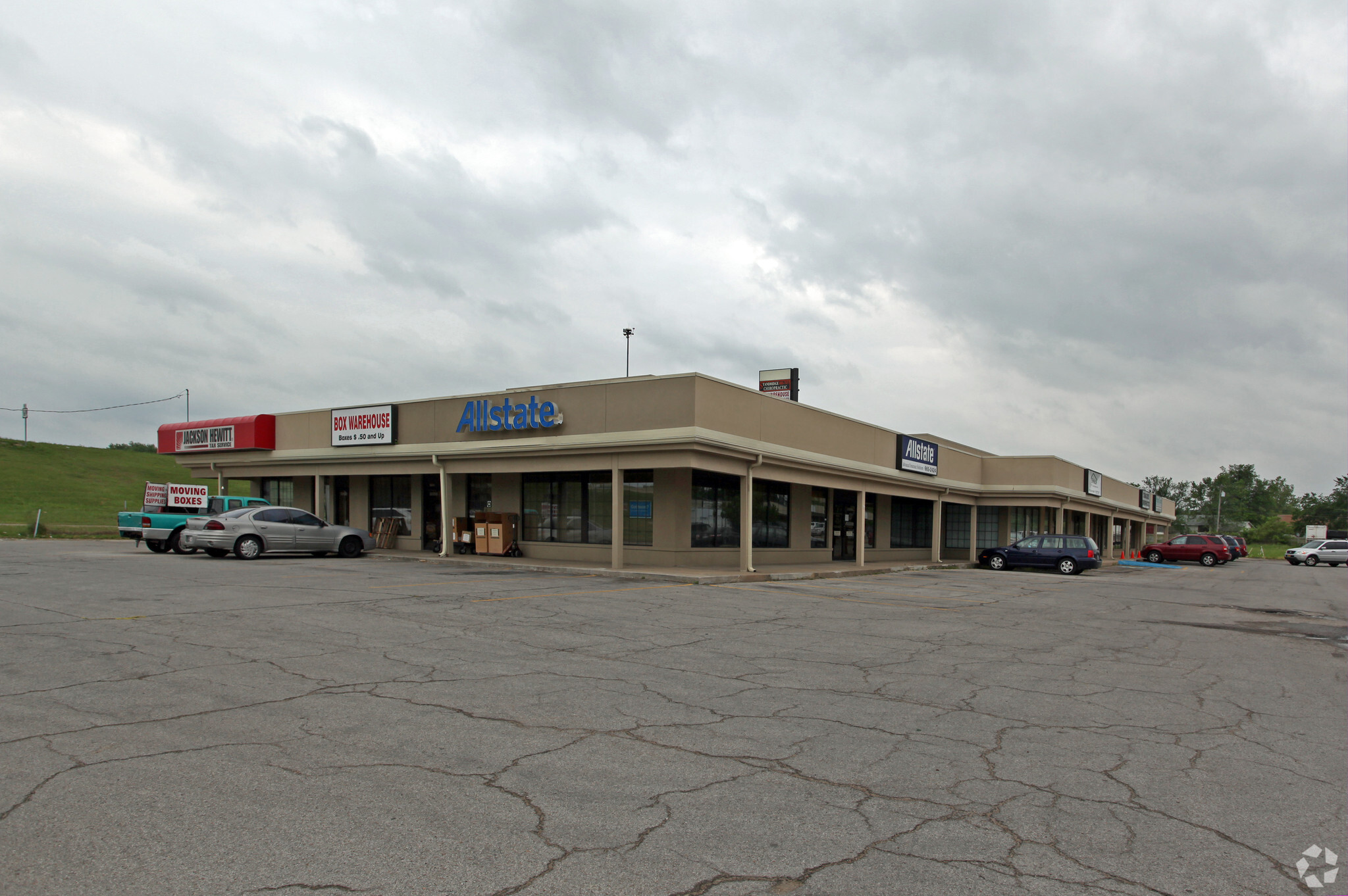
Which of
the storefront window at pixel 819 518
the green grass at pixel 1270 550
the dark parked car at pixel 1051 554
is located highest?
the storefront window at pixel 819 518

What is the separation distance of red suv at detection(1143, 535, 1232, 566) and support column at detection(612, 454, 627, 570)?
121ft

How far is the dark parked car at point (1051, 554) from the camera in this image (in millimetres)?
30656

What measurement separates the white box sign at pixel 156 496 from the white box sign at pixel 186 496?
0.58 feet

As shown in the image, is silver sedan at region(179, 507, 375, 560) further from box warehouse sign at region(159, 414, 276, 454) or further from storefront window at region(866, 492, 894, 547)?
storefront window at region(866, 492, 894, 547)

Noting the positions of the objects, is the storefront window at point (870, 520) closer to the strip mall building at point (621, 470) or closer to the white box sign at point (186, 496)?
the strip mall building at point (621, 470)

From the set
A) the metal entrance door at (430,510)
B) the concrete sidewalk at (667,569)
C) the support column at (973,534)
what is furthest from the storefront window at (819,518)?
the metal entrance door at (430,510)

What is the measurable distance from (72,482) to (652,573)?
6657 centimetres

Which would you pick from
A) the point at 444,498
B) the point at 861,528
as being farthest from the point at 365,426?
the point at 861,528

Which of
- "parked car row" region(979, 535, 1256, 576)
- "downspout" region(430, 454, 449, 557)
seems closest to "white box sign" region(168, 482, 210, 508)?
"downspout" region(430, 454, 449, 557)

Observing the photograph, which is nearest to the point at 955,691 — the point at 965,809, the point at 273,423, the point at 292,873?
the point at 965,809

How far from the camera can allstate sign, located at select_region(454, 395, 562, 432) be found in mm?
22203

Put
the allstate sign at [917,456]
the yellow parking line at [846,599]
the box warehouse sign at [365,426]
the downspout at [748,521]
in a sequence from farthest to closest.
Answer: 1. the allstate sign at [917,456]
2. the box warehouse sign at [365,426]
3. the downspout at [748,521]
4. the yellow parking line at [846,599]

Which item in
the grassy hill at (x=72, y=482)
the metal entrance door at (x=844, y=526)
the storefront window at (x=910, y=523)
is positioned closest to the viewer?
the metal entrance door at (x=844, y=526)

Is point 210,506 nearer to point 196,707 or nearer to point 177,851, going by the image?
point 196,707
